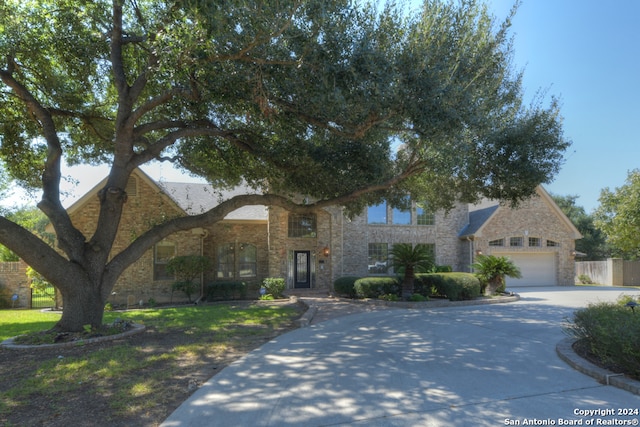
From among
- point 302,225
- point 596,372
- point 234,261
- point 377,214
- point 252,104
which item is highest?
point 252,104

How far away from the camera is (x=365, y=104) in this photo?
27.4 feet

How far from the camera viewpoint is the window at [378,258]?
22062mm

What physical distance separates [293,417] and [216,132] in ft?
26.6

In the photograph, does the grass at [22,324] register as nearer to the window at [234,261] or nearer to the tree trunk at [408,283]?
the window at [234,261]

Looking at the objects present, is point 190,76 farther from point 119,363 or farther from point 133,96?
point 119,363

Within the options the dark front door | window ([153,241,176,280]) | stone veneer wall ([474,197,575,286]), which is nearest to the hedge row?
the dark front door

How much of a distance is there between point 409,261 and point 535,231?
13398mm

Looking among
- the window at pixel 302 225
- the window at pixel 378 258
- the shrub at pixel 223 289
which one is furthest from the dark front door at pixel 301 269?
the window at pixel 378 258

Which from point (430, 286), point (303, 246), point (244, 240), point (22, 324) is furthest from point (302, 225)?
point (22, 324)

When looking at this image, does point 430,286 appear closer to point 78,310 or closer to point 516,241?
point 516,241

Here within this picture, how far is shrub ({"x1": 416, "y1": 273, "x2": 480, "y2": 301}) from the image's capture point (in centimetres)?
1628

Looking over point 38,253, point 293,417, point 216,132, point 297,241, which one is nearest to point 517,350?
point 293,417

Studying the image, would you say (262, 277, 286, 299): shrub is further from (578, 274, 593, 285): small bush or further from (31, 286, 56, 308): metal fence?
(578, 274, 593, 285): small bush

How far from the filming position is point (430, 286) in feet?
56.7
